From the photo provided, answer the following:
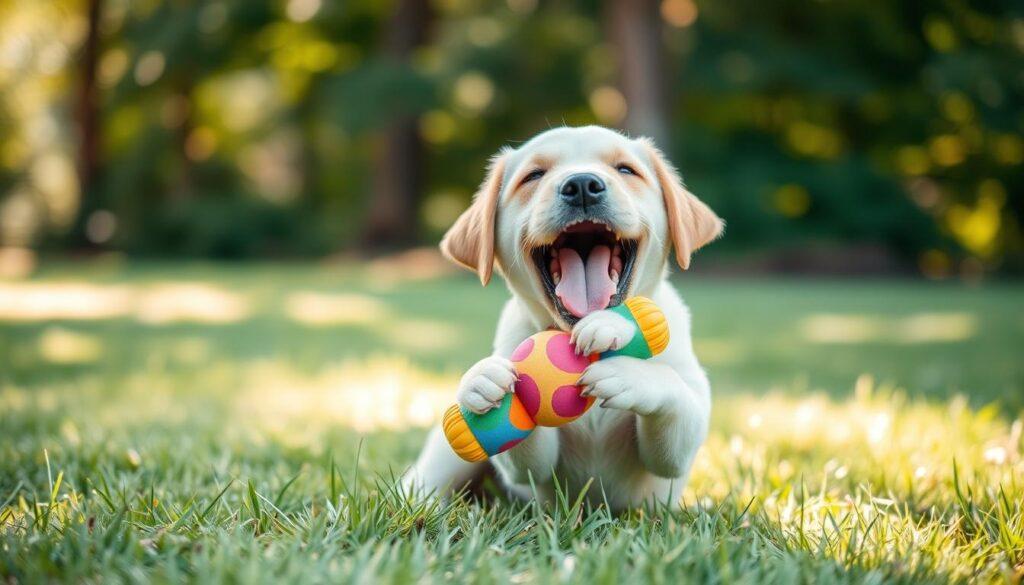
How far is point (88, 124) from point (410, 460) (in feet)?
87.7

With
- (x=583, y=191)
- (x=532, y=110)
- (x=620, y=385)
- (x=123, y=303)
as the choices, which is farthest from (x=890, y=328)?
(x=532, y=110)

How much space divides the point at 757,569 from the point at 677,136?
21.0 meters

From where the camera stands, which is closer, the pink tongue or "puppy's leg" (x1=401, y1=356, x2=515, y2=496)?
"puppy's leg" (x1=401, y1=356, x2=515, y2=496)

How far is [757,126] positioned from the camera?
2450 centimetres

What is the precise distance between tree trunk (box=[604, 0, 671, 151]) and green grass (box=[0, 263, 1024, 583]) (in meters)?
8.71

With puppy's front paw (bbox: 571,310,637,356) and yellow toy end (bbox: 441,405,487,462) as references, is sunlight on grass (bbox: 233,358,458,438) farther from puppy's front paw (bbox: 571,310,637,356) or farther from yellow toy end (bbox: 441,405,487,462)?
puppy's front paw (bbox: 571,310,637,356)

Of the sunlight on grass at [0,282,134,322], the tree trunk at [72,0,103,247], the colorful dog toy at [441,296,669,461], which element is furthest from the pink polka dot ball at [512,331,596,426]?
the tree trunk at [72,0,103,247]

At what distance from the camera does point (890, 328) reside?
9578 mm

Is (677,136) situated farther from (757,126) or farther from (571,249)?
(571,249)

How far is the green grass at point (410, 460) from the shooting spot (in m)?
1.96

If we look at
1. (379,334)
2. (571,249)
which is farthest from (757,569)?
(379,334)

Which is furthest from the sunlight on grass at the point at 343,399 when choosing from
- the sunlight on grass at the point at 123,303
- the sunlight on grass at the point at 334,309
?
the sunlight on grass at the point at 123,303

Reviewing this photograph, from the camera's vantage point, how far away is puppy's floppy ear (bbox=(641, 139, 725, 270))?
2.86 meters

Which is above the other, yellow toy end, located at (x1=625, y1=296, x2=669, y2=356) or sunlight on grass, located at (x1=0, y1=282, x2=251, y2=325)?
yellow toy end, located at (x1=625, y1=296, x2=669, y2=356)
